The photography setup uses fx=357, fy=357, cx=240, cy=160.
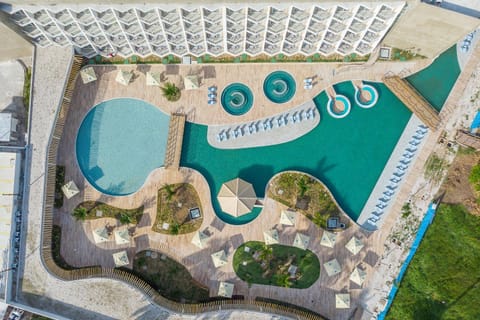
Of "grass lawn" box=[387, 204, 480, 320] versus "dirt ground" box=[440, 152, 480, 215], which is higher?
"dirt ground" box=[440, 152, 480, 215]

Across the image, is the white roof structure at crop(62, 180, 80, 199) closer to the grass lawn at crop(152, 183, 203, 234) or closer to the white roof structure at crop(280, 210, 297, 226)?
the grass lawn at crop(152, 183, 203, 234)

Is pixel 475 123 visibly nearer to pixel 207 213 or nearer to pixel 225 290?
pixel 207 213

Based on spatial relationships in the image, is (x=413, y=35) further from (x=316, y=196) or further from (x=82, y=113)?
(x=82, y=113)

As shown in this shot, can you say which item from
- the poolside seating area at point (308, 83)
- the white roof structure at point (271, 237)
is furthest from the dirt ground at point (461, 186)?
the white roof structure at point (271, 237)

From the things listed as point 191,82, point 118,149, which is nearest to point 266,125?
point 191,82

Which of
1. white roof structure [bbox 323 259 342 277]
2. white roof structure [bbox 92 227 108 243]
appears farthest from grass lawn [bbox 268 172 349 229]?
white roof structure [bbox 92 227 108 243]

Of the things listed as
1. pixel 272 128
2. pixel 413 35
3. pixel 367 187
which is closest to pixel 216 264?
pixel 272 128
